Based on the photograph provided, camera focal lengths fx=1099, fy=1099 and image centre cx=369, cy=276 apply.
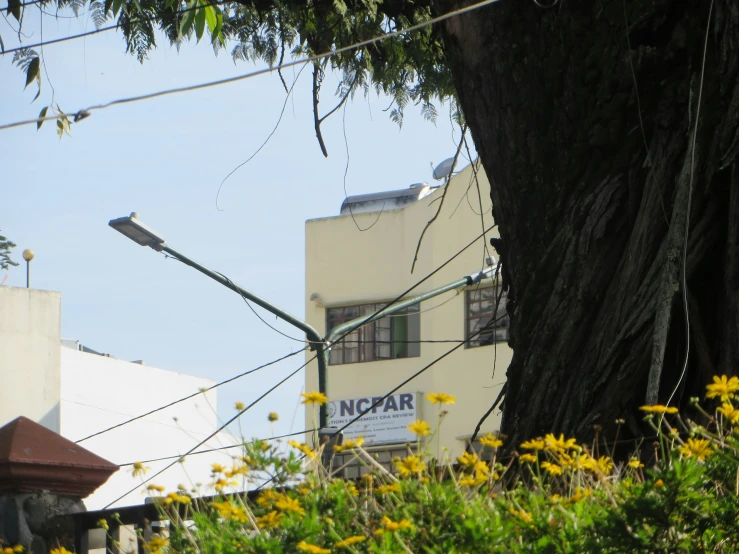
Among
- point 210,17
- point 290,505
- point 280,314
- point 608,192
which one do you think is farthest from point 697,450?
point 280,314

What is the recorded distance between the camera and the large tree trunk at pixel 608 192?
3.98 metres

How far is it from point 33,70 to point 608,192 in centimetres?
319

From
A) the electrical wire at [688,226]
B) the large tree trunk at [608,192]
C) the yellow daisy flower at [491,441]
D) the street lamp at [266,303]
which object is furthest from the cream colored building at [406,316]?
the yellow daisy flower at [491,441]

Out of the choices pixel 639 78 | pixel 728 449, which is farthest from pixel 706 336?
pixel 728 449

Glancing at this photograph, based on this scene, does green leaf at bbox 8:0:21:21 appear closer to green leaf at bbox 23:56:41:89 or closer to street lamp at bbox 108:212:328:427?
green leaf at bbox 23:56:41:89

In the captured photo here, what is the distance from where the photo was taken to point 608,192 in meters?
4.29

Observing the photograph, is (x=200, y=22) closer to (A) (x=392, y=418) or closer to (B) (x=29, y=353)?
(A) (x=392, y=418)

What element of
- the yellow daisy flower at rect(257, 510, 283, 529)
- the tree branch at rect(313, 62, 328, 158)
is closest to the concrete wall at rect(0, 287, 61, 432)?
the tree branch at rect(313, 62, 328, 158)

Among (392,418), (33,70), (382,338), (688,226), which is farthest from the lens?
(382,338)

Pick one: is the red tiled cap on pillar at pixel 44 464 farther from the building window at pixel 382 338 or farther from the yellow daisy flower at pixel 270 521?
the building window at pixel 382 338

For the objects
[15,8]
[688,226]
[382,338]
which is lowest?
[688,226]

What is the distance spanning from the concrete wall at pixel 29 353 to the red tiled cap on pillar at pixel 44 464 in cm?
1768

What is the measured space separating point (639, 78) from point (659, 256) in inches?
28.6

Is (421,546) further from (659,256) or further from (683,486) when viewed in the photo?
(659,256)
